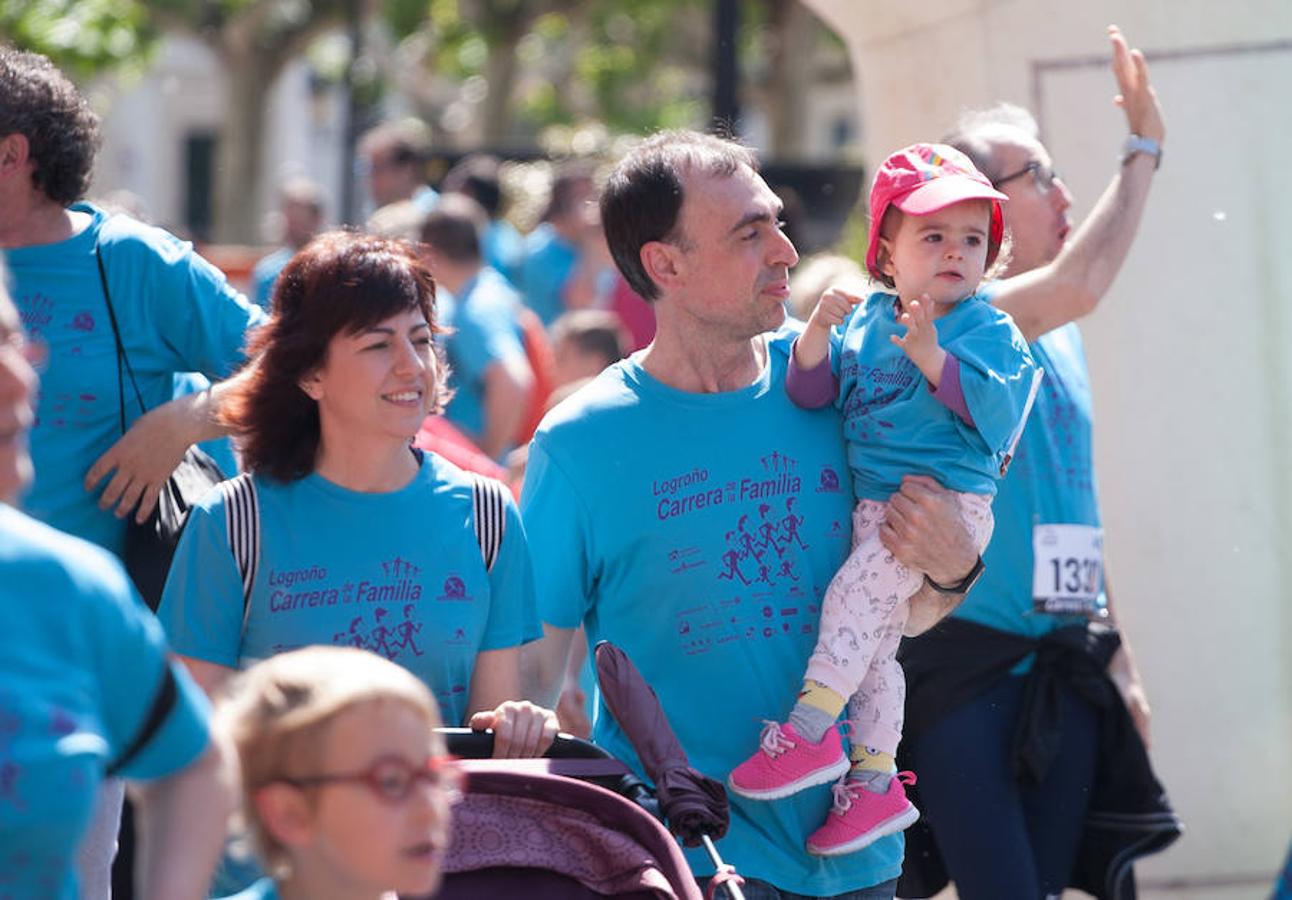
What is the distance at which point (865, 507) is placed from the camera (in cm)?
421

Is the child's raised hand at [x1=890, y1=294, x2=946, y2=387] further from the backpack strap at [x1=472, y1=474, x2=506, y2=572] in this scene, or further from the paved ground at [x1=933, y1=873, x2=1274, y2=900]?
the paved ground at [x1=933, y1=873, x2=1274, y2=900]

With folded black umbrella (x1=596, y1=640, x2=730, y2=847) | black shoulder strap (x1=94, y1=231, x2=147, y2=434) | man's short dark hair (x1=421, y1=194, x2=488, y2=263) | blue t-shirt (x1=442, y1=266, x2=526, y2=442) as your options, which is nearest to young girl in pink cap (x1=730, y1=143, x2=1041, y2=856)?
folded black umbrella (x1=596, y1=640, x2=730, y2=847)

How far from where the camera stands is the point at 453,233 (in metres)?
8.62

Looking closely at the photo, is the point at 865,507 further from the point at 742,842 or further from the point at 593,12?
the point at 593,12

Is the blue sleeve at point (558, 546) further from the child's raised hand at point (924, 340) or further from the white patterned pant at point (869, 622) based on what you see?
the child's raised hand at point (924, 340)

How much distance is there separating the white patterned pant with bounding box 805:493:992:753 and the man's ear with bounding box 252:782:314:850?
4.80ft

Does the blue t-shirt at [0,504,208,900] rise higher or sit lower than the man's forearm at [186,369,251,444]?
lower

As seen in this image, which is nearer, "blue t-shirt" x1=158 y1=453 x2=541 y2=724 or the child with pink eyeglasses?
the child with pink eyeglasses

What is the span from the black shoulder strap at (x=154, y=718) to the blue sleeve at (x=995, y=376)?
1.82 metres

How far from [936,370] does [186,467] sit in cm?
183

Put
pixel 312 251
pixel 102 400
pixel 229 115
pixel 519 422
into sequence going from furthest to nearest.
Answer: pixel 229 115, pixel 519 422, pixel 102 400, pixel 312 251

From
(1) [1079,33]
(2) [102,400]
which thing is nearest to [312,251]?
(2) [102,400]

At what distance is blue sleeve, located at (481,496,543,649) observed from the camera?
4.05 meters

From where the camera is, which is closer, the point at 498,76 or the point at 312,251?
the point at 312,251
